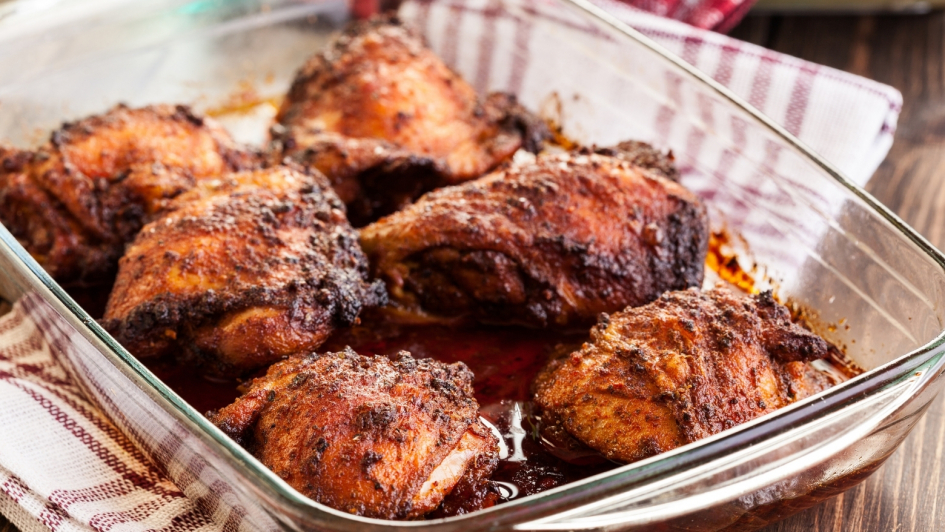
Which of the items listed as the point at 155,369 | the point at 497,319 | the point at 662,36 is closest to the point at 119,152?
the point at 155,369

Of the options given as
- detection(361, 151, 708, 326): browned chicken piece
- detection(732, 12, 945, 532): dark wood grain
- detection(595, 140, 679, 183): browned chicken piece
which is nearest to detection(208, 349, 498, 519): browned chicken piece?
detection(361, 151, 708, 326): browned chicken piece

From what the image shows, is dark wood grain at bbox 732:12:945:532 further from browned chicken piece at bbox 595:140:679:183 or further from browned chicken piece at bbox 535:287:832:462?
browned chicken piece at bbox 595:140:679:183

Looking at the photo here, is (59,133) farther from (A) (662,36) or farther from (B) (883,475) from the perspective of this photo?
(B) (883,475)

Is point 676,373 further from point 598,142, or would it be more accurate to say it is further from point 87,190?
point 87,190

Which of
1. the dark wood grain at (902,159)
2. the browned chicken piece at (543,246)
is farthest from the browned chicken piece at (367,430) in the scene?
the dark wood grain at (902,159)

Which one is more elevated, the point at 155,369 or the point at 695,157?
the point at 695,157
